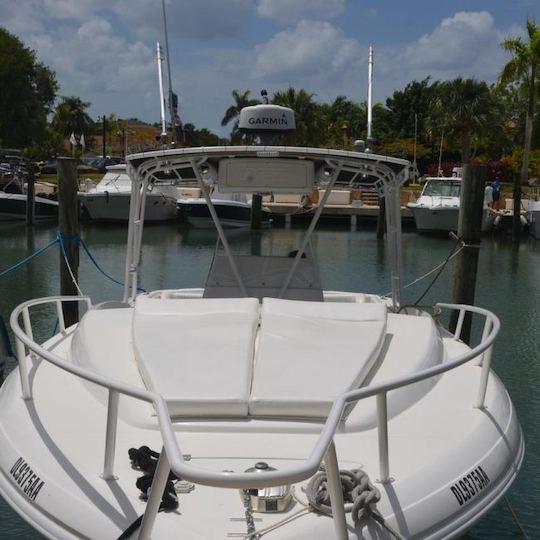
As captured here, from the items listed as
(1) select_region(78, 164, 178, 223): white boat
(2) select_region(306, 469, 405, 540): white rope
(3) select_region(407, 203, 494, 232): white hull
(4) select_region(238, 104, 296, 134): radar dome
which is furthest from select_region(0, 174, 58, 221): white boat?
(2) select_region(306, 469, 405, 540): white rope

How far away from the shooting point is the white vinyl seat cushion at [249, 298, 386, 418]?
428cm

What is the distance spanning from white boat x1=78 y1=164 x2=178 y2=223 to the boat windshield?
9960 mm

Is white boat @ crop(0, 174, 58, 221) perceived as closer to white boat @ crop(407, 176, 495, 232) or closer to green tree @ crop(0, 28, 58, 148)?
Answer: green tree @ crop(0, 28, 58, 148)

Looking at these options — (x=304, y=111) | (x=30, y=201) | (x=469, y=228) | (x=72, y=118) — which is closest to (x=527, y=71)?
(x=304, y=111)

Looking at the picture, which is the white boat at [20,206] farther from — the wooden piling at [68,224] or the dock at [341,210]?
the wooden piling at [68,224]

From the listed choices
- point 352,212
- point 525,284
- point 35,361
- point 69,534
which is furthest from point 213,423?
point 352,212

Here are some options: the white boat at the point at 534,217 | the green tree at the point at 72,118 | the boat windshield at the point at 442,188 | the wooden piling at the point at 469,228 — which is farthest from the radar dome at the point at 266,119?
the green tree at the point at 72,118

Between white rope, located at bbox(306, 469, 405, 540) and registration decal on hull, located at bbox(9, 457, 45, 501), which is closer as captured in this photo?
white rope, located at bbox(306, 469, 405, 540)

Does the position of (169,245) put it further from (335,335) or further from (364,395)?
(364,395)

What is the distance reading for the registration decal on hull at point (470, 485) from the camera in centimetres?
397

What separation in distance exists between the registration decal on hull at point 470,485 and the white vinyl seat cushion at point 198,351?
1164 mm

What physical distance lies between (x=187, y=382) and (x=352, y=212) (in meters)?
28.2

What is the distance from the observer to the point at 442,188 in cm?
2994

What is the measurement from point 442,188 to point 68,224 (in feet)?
72.0
